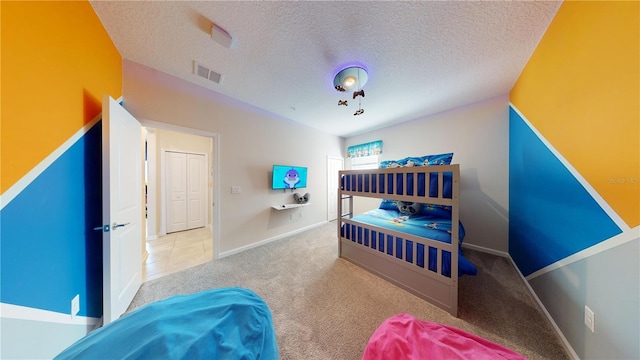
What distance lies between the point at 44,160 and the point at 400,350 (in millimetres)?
2086

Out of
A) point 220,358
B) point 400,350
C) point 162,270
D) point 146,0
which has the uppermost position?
point 146,0

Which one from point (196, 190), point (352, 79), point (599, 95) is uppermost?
point (352, 79)

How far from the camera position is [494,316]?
1.44m

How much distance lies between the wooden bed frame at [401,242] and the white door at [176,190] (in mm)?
3552

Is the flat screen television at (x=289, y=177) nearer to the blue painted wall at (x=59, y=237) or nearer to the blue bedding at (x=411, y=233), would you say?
the blue bedding at (x=411, y=233)

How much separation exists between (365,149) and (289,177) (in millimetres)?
1991

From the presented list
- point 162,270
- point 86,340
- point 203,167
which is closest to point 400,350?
point 86,340

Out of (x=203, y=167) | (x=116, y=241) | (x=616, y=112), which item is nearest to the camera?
(x=616, y=112)

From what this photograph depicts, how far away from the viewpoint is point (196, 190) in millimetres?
3922

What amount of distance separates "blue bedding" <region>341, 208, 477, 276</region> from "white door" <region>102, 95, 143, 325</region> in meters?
2.25

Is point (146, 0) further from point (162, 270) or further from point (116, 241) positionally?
point (162, 270)

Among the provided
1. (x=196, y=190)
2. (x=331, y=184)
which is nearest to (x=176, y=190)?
(x=196, y=190)

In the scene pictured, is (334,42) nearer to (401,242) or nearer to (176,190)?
(401,242)

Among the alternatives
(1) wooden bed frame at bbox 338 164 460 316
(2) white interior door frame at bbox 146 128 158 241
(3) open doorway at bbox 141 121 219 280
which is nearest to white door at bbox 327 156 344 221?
(1) wooden bed frame at bbox 338 164 460 316
